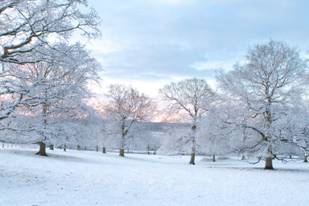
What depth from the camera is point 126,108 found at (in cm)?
5531

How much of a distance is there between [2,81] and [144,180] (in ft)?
28.5

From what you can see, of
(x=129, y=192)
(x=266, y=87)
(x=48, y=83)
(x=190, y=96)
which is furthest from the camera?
(x=190, y=96)

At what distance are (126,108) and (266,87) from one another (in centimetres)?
2510

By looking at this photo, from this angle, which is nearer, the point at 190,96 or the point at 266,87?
the point at 266,87

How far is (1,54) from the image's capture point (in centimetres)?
1546

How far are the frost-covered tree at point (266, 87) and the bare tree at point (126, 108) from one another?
22552 millimetres

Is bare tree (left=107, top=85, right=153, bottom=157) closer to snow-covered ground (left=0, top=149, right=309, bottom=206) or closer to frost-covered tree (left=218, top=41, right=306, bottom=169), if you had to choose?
frost-covered tree (left=218, top=41, right=306, bottom=169)

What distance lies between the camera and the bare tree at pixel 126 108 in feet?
180

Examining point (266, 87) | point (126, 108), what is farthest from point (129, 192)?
point (126, 108)

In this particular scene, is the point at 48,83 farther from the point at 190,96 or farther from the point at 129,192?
the point at 190,96

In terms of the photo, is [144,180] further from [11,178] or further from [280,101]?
[280,101]

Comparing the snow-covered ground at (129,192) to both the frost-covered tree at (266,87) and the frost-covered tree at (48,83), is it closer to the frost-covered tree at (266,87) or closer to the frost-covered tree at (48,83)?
the frost-covered tree at (48,83)

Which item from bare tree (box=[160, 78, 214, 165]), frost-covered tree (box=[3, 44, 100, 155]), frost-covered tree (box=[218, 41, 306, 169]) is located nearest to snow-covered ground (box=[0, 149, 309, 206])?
frost-covered tree (box=[3, 44, 100, 155])

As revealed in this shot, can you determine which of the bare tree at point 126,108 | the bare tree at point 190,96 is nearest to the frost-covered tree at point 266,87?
the bare tree at point 190,96
